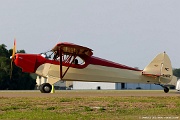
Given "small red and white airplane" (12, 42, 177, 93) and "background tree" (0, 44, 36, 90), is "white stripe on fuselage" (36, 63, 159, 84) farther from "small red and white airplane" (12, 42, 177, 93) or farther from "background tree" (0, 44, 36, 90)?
"background tree" (0, 44, 36, 90)

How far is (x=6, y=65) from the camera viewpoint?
59.2m

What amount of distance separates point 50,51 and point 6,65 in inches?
1395

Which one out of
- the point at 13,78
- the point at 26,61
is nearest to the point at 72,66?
the point at 26,61

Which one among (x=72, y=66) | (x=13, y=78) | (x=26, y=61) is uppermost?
(x=13, y=78)

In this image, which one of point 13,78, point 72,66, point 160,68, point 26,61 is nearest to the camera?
point 26,61

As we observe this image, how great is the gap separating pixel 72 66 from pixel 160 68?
22.1ft

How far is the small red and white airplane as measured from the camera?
24.7 m

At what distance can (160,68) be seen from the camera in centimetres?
2806

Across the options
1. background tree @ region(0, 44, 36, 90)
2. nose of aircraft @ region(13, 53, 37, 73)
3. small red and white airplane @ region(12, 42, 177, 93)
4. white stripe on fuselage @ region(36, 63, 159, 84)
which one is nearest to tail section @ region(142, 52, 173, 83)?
small red and white airplane @ region(12, 42, 177, 93)

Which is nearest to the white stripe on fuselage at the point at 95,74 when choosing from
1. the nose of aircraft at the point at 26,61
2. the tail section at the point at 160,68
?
the tail section at the point at 160,68

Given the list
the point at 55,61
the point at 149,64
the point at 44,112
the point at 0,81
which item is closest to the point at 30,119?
the point at 44,112

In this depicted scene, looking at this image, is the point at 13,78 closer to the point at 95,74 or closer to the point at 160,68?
the point at 95,74

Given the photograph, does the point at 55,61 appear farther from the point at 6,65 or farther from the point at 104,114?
the point at 6,65

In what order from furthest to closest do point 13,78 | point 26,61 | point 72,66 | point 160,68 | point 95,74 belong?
point 13,78 < point 160,68 < point 95,74 < point 72,66 < point 26,61
